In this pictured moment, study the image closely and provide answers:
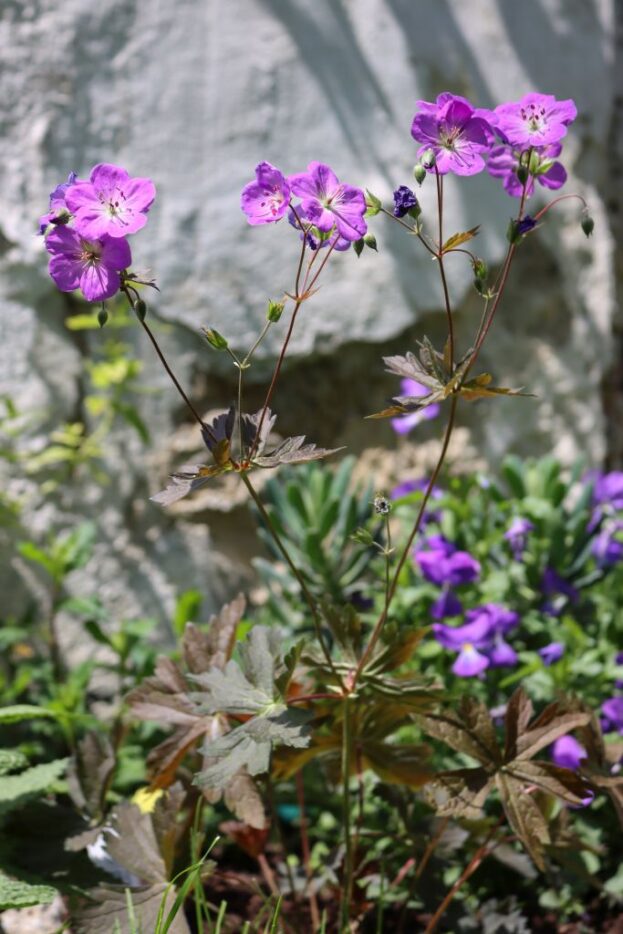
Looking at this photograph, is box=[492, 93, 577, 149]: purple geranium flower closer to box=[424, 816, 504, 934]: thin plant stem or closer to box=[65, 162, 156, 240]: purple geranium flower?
box=[65, 162, 156, 240]: purple geranium flower

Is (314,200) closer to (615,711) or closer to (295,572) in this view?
(295,572)

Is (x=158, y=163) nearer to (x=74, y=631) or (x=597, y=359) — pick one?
(x=74, y=631)

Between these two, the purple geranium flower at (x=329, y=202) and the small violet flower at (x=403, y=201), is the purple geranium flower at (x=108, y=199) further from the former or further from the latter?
the small violet flower at (x=403, y=201)

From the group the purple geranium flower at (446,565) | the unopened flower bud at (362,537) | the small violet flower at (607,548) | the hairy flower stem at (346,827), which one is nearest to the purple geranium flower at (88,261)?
the unopened flower bud at (362,537)

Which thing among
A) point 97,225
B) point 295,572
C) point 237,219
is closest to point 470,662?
point 295,572

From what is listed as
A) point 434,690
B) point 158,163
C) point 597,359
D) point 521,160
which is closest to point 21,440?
point 158,163

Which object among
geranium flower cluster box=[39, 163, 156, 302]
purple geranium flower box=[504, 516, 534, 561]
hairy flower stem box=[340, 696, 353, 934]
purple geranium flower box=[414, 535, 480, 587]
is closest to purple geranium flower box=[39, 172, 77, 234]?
geranium flower cluster box=[39, 163, 156, 302]
